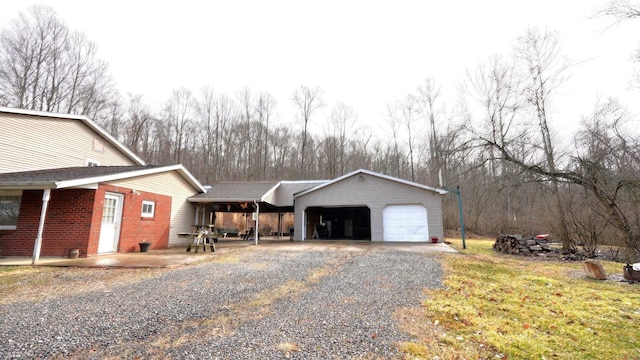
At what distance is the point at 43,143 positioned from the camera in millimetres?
11555

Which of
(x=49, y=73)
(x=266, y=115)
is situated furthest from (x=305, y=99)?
(x=49, y=73)

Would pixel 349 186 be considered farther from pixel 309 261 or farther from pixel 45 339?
pixel 45 339

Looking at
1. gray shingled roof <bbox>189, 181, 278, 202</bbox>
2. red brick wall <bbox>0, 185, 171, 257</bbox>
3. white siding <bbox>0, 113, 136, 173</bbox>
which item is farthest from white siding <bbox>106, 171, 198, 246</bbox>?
white siding <bbox>0, 113, 136, 173</bbox>

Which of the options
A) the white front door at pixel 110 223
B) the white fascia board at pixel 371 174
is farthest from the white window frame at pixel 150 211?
the white fascia board at pixel 371 174

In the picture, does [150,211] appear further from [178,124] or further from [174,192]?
[178,124]

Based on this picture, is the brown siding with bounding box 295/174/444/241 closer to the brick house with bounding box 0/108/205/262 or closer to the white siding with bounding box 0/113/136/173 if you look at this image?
the brick house with bounding box 0/108/205/262

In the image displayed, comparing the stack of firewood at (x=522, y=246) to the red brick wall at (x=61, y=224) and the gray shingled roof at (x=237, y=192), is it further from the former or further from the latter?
the red brick wall at (x=61, y=224)

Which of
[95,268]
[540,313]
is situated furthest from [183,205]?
[540,313]

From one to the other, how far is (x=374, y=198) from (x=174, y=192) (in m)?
10.3

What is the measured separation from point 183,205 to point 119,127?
1591 centimetres

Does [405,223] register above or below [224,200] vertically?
below

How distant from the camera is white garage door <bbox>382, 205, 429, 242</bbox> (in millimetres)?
15578

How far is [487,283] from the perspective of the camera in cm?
621

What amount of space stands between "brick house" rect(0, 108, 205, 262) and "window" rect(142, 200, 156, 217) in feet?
0.13
